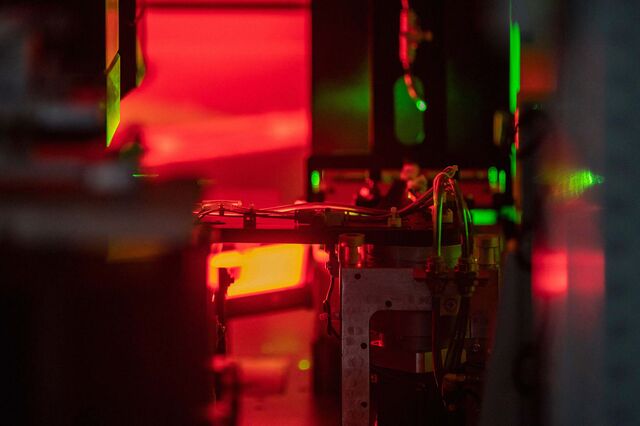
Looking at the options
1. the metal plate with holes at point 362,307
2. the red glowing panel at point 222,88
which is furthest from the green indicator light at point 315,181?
the metal plate with holes at point 362,307

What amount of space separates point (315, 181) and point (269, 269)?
0.32m

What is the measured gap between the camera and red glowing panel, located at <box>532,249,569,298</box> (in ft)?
2.78

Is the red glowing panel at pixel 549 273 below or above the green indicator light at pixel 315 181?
below

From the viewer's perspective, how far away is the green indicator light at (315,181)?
7.37ft

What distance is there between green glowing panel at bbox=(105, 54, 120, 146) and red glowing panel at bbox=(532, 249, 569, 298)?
63 centimetres

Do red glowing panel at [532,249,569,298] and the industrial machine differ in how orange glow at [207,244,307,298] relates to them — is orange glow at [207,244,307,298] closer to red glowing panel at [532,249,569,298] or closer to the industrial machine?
the industrial machine

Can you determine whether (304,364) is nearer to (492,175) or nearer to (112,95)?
(492,175)

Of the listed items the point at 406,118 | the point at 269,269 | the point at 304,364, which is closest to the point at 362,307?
the point at 269,269

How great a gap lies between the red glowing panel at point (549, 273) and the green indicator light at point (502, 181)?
1.37m

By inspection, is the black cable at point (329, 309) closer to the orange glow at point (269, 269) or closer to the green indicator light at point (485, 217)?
the orange glow at point (269, 269)

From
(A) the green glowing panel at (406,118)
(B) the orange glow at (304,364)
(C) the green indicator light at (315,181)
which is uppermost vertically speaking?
(A) the green glowing panel at (406,118)

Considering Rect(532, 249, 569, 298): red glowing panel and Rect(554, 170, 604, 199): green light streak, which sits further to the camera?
Rect(532, 249, 569, 298): red glowing panel

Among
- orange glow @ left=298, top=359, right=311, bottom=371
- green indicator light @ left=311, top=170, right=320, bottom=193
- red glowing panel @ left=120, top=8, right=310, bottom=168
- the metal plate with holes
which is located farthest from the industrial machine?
red glowing panel @ left=120, top=8, right=310, bottom=168

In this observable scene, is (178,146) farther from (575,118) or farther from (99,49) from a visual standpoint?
(575,118)
